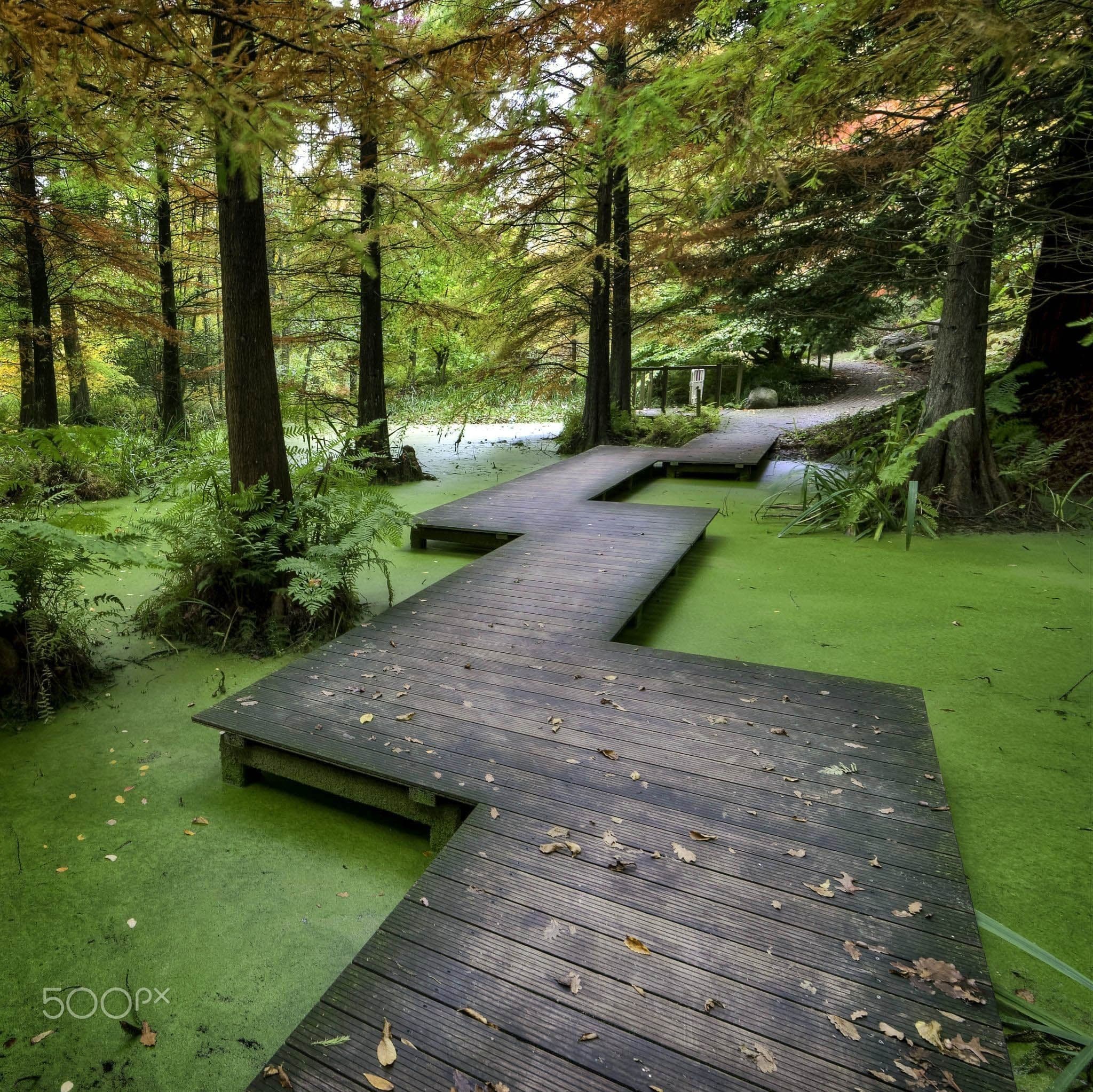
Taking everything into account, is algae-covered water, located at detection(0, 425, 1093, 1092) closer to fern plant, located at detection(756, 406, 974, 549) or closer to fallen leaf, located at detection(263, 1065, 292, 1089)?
fallen leaf, located at detection(263, 1065, 292, 1089)

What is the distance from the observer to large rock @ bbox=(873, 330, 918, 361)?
1550 cm

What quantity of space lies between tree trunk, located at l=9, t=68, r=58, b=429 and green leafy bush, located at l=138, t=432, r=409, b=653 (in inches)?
168

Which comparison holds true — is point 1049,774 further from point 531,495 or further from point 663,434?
point 663,434

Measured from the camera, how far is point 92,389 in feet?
35.7

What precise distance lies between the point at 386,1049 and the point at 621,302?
9407 millimetres

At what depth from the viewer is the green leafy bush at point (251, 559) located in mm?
3406

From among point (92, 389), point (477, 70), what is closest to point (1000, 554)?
point (477, 70)

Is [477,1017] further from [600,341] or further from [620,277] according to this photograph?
[620,277]

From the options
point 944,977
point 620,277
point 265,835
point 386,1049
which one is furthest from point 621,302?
point 386,1049

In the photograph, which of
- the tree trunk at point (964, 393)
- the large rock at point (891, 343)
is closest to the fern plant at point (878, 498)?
the tree trunk at point (964, 393)

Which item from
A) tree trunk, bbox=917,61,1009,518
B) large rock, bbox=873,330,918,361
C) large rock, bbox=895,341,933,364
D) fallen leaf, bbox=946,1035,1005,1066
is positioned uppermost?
large rock, bbox=873,330,918,361

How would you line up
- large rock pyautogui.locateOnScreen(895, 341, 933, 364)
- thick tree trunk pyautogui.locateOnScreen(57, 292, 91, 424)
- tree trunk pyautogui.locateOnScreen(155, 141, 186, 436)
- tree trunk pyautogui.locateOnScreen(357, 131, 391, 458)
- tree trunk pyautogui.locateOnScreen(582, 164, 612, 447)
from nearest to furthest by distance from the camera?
tree trunk pyautogui.locateOnScreen(357, 131, 391, 458) → thick tree trunk pyautogui.locateOnScreen(57, 292, 91, 424) → tree trunk pyautogui.locateOnScreen(155, 141, 186, 436) → tree trunk pyautogui.locateOnScreen(582, 164, 612, 447) → large rock pyautogui.locateOnScreen(895, 341, 933, 364)

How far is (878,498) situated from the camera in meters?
5.39

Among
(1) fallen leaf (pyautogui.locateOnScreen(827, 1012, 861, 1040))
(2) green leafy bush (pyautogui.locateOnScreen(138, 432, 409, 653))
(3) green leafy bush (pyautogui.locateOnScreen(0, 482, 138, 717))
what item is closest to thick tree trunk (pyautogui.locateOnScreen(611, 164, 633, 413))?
(2) green leafy bush (pyautogui.locateOnScreen(138, 432, 409, 653))
